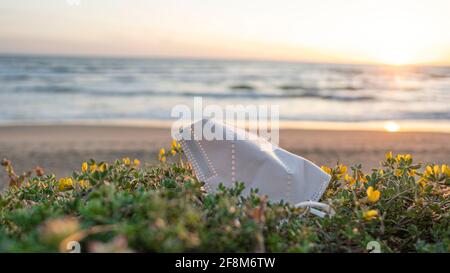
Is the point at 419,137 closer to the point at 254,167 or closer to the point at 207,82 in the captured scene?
the point at 254,167

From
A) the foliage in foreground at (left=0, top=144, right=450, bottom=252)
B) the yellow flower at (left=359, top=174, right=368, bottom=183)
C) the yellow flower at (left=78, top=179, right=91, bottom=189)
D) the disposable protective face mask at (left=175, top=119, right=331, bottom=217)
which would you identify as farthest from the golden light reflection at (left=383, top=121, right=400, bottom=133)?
the yellow flower at (left=78, top=179, right=91, bottom=189)

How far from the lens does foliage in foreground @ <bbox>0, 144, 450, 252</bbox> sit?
4.19ft

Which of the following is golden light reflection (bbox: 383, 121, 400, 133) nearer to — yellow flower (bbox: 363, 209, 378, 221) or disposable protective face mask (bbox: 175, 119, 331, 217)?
disposable protective face mask (bbox: 175, 119, 331, 217)

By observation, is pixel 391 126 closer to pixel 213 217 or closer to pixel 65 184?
pixel 65 184

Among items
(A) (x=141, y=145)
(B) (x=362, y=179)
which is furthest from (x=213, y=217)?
(A) (x=141, y=145)

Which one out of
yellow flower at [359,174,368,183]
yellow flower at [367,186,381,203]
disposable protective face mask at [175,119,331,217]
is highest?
disposable protective face mask at [175,119,331,217]

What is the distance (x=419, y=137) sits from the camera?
1320cm

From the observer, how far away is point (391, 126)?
1633 centimetres

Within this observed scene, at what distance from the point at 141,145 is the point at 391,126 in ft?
28.1

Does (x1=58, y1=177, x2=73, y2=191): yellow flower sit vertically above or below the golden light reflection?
above

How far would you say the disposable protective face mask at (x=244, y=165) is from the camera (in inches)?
79.5

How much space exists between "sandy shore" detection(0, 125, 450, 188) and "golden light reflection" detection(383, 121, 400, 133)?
92 centimetres

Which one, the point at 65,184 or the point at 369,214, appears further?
the point at 65,184
